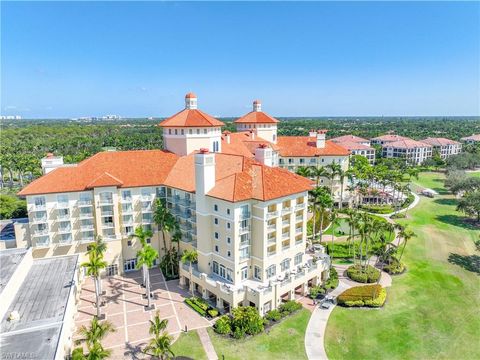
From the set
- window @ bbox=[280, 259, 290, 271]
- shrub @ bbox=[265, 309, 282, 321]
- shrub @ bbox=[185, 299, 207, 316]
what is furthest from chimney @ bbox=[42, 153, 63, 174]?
shrub @ bbox=[265, 309, 282, 321]

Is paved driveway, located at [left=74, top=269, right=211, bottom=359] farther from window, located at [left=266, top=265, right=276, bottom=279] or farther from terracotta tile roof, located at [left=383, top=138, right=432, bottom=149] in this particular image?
terracotta tile roof, located at [left=383, top=138, right=432, bottom=149]

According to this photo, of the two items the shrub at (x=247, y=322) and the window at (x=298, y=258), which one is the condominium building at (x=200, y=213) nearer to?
the window at (x=298, y=258)

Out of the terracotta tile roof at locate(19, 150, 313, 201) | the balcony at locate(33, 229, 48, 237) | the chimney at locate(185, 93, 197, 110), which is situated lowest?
the balcony at locate(33, 229, 48, 237)

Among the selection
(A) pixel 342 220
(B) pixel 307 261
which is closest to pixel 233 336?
(B) pixel 307 261

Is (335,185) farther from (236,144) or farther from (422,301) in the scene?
(422,301)

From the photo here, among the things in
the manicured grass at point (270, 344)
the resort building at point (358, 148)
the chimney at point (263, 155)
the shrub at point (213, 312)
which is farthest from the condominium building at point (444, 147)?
the shrub at point (213, 312)
